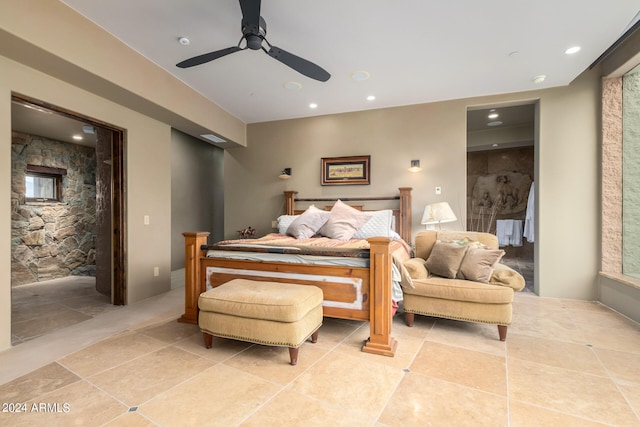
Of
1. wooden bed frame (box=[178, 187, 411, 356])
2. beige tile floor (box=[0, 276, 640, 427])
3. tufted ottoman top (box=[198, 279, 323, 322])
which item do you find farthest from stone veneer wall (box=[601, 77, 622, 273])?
tufted ottoman top (box=[198, 279, 323, 322])

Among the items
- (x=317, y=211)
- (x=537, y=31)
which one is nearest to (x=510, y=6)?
(x=537, y=31)

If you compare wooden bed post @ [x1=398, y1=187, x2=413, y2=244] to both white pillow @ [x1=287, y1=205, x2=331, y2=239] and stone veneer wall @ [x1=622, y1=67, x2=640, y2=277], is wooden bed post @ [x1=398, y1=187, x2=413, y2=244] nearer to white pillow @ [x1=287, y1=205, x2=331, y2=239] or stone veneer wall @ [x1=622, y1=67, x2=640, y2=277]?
white pillow @ [x1=287, y1=205, x2=331, y2=239]

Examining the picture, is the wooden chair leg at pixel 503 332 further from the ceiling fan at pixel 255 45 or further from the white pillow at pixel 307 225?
the ceiling fan at pixel 255 45

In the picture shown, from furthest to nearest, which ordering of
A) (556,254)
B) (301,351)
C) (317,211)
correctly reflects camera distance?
(317,211) → (556,254) → (301,351)

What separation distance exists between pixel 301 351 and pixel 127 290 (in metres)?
2.53

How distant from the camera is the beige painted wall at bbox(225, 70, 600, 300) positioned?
142 inches

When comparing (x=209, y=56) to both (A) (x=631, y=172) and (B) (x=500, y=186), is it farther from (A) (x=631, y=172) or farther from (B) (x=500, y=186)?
(B) (x=500, y=186)

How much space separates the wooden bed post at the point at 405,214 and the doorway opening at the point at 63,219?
369 centimetres

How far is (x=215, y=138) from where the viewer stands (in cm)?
470

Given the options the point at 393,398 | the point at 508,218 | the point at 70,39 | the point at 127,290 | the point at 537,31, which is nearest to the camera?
the point at 393,398

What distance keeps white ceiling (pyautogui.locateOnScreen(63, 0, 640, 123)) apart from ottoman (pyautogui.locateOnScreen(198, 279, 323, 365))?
88.9 inches

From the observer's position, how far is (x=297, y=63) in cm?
Answer: 242

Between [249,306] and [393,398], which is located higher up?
[249,306]

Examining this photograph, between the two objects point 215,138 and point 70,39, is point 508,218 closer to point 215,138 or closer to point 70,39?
point 215,138
